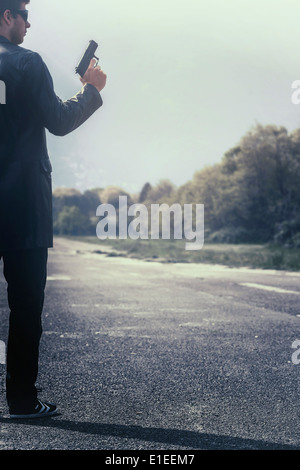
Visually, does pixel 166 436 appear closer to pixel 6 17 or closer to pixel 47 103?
pixel 47 103

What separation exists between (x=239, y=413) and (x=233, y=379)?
82 cm

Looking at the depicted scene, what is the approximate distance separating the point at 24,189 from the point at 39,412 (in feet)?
4.11

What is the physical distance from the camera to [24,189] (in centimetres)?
320

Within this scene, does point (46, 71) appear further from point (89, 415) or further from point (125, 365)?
point (125, 365)

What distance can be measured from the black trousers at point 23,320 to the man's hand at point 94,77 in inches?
42.6

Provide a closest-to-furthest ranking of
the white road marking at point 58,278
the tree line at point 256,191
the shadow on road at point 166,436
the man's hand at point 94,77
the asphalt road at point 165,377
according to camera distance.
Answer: the shadow on road at point 166,436 < the asphalt road at point 165,377 < the man's hand at point 94,77 < the white road marking at point 58,278 < the tree line at point 256,191

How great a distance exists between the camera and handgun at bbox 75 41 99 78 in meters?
3.55

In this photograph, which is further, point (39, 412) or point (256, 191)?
point (256, 191)

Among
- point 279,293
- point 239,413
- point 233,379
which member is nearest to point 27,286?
point 239,413

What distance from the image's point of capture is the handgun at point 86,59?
3545mm

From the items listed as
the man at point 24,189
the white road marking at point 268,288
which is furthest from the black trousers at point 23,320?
the white road marking at point 268,288

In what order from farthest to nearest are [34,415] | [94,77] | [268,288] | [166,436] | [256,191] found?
[256,191], [268,288], [94,77], [34,415], [166,436]

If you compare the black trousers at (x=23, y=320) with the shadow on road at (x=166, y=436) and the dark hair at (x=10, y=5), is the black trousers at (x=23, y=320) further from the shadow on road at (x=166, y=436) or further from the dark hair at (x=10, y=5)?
the dark hair at (x=10, y=5)

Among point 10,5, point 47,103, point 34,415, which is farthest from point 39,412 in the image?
point 10,5
